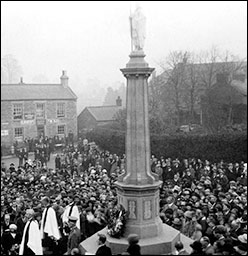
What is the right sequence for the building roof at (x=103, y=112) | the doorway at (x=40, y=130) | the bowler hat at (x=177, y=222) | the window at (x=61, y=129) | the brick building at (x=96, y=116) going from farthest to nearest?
the building roof at (x=103, y=112)
the brick building at (x=96, y=116)
the window at (x=61, y=129)
the doorway at (x=40, y=130)
the bowler hat at (x=177, y=222)

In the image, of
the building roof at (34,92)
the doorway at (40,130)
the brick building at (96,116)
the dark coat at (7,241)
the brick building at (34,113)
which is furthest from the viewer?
the brick building at (96,116)

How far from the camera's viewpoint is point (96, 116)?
43531 millimetres

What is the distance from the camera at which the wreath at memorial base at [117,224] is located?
9117 millimetres

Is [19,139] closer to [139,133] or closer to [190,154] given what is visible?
[190,154]

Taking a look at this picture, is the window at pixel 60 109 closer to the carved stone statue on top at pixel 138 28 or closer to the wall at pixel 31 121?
the wall at pixel 31 121

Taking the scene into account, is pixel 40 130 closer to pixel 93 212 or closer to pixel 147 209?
pixel 93 212

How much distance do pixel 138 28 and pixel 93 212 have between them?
5.32m

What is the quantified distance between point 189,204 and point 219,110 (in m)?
22.0

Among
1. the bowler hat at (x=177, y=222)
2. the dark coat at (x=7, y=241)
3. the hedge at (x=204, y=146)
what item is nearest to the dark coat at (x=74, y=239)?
the dark coat at (x=7, y=241)

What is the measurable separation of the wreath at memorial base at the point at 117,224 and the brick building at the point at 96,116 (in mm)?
33604

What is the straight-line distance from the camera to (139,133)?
964 centimetres

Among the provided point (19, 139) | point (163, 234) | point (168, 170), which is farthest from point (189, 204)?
point (19, 139)

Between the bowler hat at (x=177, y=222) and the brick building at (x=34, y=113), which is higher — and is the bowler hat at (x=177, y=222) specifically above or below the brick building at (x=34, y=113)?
below

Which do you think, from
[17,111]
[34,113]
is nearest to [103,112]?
[34,113]
